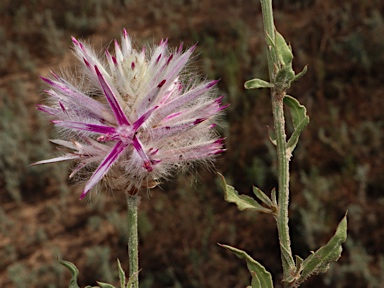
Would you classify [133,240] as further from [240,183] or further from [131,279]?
[240,183]

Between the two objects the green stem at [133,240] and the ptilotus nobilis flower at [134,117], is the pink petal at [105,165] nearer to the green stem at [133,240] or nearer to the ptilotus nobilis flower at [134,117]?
the ptilotus nobilis flower at [134,117]

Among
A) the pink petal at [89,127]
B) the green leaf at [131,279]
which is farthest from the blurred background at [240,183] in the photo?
the green leaf at [131,279]

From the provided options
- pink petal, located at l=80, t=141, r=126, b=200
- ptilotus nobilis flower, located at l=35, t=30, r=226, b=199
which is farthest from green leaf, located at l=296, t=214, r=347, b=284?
pink petal, located at l=80, t=141, r=126, b=200

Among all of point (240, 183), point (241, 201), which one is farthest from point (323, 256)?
point (240, 183)

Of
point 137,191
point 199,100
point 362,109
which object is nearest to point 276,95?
point 199,100

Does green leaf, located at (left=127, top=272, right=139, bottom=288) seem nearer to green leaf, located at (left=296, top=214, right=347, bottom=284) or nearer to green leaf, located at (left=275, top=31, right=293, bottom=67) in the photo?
green leaf, located at (left=296, top=214, right=347, bottom=284)
